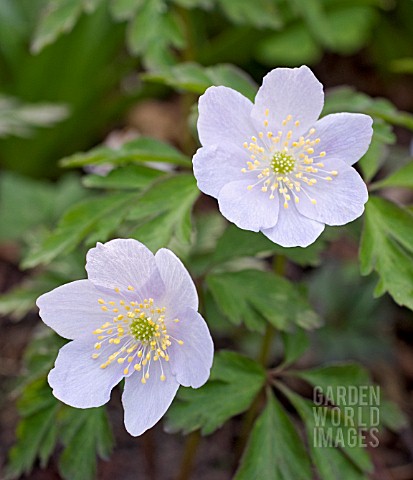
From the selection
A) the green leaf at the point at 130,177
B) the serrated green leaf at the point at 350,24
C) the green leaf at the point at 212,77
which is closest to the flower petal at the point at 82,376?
the green leaf at the point at 130,177

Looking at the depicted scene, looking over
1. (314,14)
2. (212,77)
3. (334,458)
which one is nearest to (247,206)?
(212,77)

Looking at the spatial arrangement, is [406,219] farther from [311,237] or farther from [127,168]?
[127,168]

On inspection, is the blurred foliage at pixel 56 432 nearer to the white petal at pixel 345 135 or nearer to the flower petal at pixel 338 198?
the flower petal at pixel 338 198

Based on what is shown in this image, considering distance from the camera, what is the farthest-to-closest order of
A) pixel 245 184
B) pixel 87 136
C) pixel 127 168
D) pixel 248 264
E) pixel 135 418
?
pixel 87 136, pixel 248 264, pixel 127 168, pixel 245 184, pixel 135 418

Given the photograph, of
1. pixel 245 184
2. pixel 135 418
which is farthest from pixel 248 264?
pixel 135 418

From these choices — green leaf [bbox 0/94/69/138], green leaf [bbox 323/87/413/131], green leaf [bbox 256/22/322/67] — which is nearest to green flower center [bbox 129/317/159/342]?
green leaf [bbox 323/87/413/131]

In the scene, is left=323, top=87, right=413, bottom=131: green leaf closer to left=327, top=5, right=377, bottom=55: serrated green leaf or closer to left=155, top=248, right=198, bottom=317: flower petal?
left=155, top=248, right=198, bottom=317: flower petal
